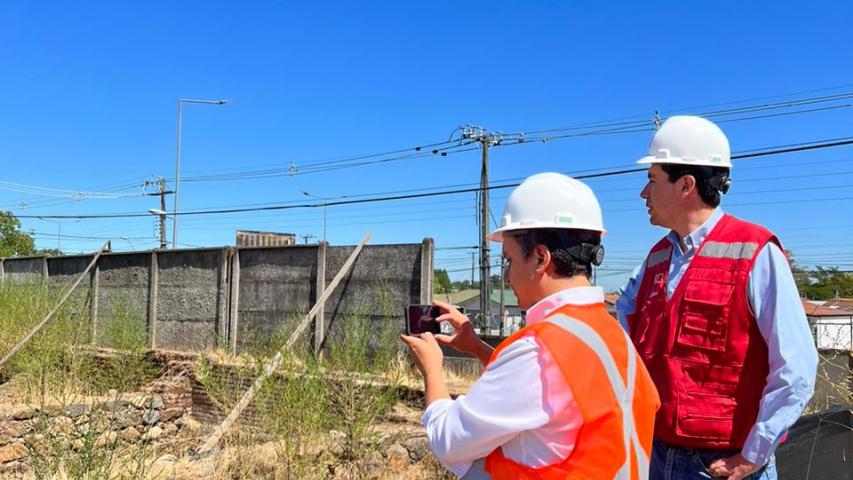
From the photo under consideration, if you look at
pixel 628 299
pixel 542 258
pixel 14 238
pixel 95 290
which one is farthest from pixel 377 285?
pixel 14 238

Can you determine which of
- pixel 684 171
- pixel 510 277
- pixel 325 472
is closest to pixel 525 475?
pixel 510 277

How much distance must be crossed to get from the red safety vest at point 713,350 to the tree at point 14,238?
54.0 m

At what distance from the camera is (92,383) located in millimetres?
8828

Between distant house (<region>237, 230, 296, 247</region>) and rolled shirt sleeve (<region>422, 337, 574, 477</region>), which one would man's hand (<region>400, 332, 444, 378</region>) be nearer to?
rolled shirt sleeve (<region>422, 337, 574, 477</region>)

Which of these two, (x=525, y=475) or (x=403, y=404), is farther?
(x=403, y=404)

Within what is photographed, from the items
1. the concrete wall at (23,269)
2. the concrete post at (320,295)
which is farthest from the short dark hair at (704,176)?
the concrete wall at (23,269)

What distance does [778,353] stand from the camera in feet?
6.27

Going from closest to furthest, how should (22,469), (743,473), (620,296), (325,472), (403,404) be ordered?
(743,473)
(620,296)
(325,472)
(22,469)
(403,404)

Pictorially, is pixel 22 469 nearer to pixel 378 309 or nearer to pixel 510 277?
pixel 378 309

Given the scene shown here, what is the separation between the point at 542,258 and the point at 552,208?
129mm

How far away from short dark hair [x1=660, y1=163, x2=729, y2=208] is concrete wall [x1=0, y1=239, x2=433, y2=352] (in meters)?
5.36

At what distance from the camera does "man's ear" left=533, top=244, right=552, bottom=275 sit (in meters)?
1.65

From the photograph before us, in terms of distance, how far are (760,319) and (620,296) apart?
696mm

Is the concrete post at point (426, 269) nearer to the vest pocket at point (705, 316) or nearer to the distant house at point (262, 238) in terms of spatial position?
the distant house at point (262, 238)
